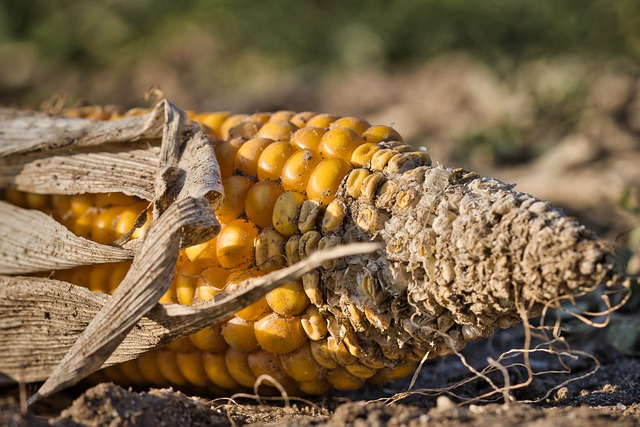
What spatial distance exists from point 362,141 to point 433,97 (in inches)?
149

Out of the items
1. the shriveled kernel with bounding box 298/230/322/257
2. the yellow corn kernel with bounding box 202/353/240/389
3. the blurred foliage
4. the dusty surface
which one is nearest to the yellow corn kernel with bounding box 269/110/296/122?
the shriveled kernel with bounding box 298/230/322/257

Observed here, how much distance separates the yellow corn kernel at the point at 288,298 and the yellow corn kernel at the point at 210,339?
0.19 metres

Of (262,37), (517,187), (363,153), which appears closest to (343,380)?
(363,153)

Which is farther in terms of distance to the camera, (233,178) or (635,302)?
(635,302)

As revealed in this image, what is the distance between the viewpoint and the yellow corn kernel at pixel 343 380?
224 centimetres

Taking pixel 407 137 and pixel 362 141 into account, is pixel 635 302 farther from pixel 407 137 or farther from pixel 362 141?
pixel 407 137

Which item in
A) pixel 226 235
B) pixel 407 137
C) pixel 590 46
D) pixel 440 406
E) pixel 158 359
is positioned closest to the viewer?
pixel 440 406

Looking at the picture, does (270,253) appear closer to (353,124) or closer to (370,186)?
(370,186)

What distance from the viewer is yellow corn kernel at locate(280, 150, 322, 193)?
2.12 m

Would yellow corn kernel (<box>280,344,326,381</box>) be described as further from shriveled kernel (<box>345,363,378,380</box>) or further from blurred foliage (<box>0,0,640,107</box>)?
blurred foliage (<box>0,0,640,107</box>)

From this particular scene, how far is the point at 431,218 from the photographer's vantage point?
76.9 inches

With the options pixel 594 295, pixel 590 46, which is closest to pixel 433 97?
pixel 590 46

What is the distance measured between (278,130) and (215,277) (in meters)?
0.49

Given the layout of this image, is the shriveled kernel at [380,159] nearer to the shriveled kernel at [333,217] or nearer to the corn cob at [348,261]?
the corn cob at [348,261]
